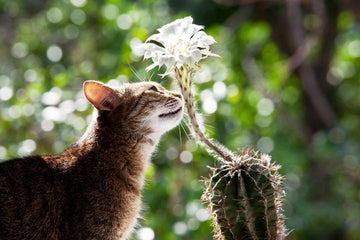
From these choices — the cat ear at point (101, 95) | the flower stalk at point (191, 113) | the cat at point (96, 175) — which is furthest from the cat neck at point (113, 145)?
the flower stalk at point (191, 113)

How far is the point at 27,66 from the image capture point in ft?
22.1

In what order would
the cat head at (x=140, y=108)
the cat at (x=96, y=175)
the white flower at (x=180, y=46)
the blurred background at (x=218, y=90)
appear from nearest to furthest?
the white flower at (x=180, y=46) → the cat at (x=96, y=175) → the cat head at (x=140, y=108) → the blurred background at (x=218, y=90)

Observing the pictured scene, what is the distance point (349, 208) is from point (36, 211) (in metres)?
5.37

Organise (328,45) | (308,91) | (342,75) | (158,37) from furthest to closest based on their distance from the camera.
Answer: (342,75)
(328,45)
(308,91)
(158,37)

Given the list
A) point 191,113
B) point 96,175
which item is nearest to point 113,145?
point 96,175

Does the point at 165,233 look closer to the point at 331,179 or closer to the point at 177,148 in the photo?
the point at 177,148

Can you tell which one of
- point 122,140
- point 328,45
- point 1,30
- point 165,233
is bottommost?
point 122,140

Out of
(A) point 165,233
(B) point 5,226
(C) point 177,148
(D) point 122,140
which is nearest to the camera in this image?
(B) point 5,226

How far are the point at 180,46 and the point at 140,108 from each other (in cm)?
93

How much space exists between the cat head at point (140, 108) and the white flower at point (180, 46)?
76 centimetres

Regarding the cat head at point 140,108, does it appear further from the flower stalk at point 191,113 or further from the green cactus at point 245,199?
the green cactus at point 245,199

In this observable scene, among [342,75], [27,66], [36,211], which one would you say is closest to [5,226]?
[36,211]

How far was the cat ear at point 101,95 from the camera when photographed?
279 cm

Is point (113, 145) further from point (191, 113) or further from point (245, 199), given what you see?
point (245, 199)
